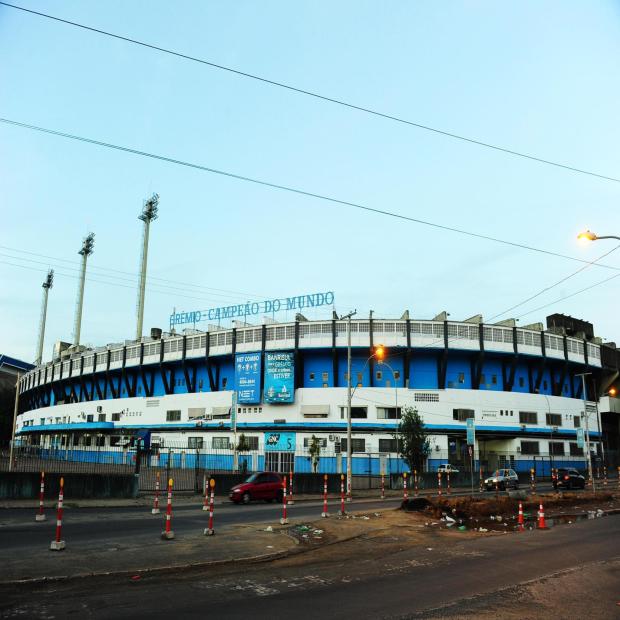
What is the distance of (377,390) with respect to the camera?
193 feet

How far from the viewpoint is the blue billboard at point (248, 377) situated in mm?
61875

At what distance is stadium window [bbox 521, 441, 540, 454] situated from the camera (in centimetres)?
6144

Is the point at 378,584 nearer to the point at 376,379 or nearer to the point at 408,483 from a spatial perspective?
the point at 408,483

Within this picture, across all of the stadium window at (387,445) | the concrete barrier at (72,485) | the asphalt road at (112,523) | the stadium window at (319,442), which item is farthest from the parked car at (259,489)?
the stadium window at (387,445)

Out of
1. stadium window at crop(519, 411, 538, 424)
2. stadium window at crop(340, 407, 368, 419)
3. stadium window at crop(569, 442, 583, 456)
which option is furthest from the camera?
stadium window at crop(569, 442, 583, 456)

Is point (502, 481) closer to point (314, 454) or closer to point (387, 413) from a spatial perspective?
point (314, 454)

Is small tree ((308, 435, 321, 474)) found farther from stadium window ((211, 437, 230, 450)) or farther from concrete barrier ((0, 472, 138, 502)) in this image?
concrete barrier ((0, 472, 138, 502))

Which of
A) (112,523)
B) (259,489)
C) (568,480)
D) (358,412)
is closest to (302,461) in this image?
(358,412)

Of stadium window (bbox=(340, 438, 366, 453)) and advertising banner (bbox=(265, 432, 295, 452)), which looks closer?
stadium window (bbox=(340, 438, 366, 453))

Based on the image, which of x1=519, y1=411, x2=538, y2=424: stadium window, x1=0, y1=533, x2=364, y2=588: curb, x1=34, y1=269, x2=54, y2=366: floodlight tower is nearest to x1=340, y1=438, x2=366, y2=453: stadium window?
x1=519, y1=411, x2=538, y2=424: stadium window

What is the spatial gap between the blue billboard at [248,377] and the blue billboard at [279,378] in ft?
3.85

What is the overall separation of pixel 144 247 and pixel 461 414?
57.4m

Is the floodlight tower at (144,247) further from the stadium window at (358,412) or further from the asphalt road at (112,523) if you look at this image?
the asphalt road at (112,523)

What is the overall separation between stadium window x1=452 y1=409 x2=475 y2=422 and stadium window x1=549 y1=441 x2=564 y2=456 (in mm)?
10204
